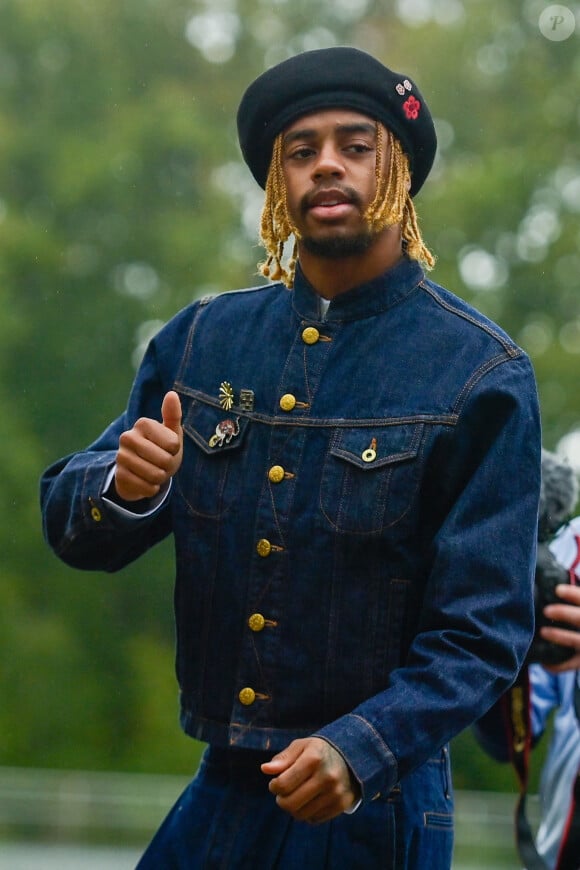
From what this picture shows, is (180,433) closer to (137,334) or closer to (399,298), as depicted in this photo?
(399,298)

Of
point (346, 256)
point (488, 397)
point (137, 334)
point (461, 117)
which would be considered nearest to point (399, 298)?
point (346, 256)

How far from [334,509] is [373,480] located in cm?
8

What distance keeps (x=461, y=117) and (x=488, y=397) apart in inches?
554

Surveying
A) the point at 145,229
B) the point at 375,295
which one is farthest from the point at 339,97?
the point at 145,229

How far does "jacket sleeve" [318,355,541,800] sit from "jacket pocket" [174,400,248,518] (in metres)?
0.38

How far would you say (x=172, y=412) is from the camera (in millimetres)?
2848

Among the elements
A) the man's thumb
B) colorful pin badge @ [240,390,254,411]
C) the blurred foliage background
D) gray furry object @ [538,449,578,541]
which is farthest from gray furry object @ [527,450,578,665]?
the blurred foliage background

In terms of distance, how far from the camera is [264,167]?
3203 millimetres

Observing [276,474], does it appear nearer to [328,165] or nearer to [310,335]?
[310,335]

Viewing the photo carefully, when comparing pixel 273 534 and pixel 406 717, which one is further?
pixel 273 534

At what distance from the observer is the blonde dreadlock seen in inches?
119

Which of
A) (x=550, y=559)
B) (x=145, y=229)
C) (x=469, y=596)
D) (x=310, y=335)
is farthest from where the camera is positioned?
(x=145, y=229)

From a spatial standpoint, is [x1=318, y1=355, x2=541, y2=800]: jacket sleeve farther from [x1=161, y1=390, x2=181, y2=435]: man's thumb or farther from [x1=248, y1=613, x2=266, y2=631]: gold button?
[x1=161, y1=390, x2=181, y2=435]: man's thumb

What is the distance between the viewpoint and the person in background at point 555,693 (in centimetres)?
372
